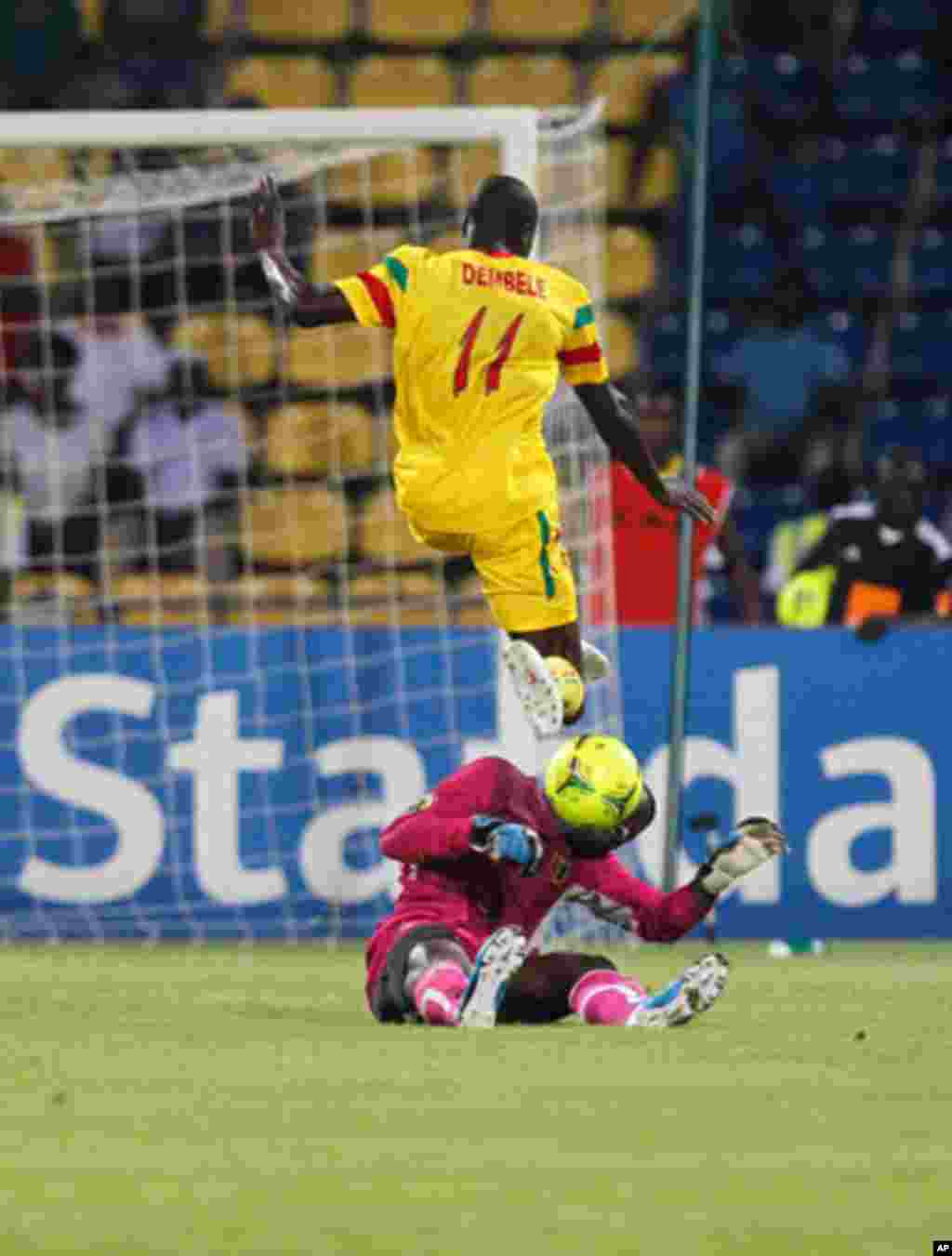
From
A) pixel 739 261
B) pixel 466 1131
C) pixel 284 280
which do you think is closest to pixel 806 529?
pixel 739 261

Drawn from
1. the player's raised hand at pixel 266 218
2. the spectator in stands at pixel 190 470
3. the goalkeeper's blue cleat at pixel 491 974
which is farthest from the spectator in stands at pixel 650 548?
the goalkeeper's blue cleat at pixel 491 974

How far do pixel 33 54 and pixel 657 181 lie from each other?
147 inches

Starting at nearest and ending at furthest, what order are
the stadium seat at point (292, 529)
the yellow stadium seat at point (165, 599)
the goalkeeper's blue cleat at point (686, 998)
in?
the goalkeeper's blue cleat at point (686, 998), the yellow stadium seat at point (165, 599), the stadium seat at point (292, 529)

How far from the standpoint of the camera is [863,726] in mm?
12773

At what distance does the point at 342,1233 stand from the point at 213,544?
32.7ft

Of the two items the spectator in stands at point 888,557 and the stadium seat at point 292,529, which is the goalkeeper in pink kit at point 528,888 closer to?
the spectator in stands at point 888,557

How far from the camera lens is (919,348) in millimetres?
17719

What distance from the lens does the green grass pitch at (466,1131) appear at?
4434 millimetres

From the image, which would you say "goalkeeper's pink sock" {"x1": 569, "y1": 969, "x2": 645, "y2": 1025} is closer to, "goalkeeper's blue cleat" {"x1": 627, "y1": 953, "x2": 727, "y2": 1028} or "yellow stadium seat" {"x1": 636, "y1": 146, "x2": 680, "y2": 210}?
"goalkeeper's blue cleat" {"x1": 627, "y1": 953, "x2": 727, "y2": 1028}

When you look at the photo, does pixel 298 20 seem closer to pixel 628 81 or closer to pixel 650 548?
pixel 628 81

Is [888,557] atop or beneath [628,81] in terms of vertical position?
beneath

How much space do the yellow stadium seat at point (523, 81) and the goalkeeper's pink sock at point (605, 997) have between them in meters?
10.3

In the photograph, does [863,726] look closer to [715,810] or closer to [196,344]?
[715,810]

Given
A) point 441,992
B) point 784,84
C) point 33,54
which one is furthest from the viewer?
point 784,84
